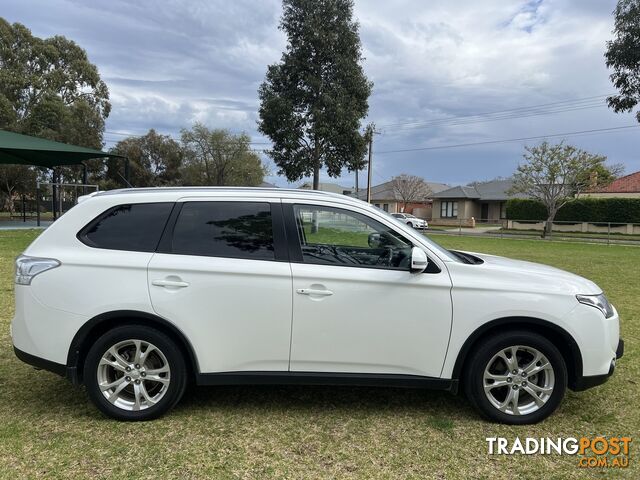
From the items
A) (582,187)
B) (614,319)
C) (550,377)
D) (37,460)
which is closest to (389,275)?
(550,377)

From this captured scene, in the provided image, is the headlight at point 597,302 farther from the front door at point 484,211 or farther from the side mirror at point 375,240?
the front door at point 484,211

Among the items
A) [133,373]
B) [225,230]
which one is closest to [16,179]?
[133,373]

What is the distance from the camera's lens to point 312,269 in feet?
11.3

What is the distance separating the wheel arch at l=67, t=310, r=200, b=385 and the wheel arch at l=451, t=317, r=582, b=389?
198cm

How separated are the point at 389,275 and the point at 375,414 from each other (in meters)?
1.16

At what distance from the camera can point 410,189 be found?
61.1 m

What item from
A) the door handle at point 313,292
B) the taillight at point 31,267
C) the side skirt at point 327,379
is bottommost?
the side skirt at point 327,379

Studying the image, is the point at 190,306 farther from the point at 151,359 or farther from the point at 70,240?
the point at 70,240

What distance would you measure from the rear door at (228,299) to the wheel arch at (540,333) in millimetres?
1299

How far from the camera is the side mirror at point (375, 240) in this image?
377 cm

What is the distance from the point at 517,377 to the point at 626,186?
4537 cm

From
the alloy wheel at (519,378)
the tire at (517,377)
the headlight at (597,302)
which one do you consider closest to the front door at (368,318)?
the tire at (517,377)

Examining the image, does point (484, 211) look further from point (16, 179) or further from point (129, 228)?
point (129, 228)

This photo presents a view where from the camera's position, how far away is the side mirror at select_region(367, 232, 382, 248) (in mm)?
3768
